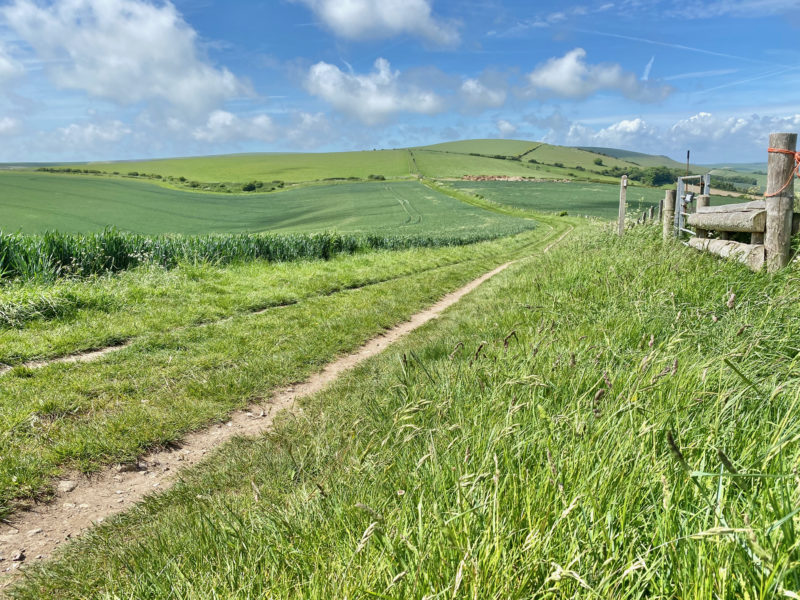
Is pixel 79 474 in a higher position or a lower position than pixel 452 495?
lower

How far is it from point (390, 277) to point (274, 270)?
3742 millimetres

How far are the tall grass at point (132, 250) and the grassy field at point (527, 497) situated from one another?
33.8ft

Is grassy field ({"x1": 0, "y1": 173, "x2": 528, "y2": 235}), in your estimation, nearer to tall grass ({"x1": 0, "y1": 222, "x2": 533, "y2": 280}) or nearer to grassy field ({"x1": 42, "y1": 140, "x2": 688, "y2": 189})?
tall grass ({"x1": 0, "y1": 222, "x2": 533, "y2": 280})

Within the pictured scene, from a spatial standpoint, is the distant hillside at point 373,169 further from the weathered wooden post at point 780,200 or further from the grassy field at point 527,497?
the grassy field at point 527,497

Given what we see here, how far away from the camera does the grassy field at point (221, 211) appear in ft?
132

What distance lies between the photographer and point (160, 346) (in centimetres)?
842

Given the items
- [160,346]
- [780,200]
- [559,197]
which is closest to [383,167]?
[559,197]

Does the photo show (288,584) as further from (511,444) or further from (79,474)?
(79,474)

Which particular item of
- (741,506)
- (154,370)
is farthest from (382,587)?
(154,370)

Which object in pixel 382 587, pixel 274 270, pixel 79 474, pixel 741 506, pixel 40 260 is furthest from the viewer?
pixel 274 270

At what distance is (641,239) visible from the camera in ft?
36.4

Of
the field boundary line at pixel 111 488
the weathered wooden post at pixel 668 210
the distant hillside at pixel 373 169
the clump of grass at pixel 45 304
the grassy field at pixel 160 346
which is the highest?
the distant hillside at pixel 373 169

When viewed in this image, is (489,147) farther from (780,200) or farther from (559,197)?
(780,200)

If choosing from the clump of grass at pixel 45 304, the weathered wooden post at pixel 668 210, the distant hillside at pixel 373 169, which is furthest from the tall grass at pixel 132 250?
the distant hillside at pixel 373 169
